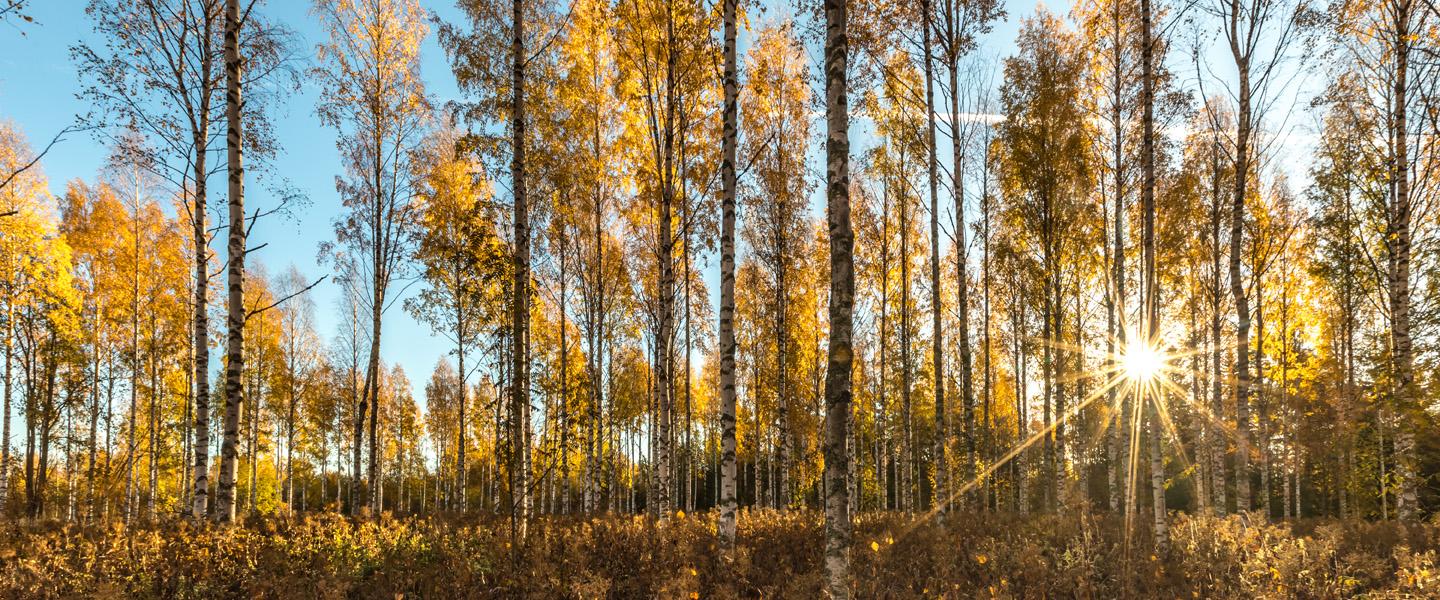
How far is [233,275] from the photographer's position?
8.20 metres

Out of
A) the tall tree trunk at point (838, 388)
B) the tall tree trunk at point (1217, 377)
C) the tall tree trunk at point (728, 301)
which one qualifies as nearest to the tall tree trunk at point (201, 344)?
the tall tree trunk at point (728, 301)

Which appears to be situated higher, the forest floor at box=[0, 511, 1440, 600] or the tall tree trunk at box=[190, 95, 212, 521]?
the tall tree trunk at box=[190, 95, 212, 521]

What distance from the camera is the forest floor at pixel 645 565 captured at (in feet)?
18.1

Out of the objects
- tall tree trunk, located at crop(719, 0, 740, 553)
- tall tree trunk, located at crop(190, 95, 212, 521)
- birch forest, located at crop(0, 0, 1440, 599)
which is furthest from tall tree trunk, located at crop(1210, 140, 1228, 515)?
tall tree trunk, located at crop(190, 95, 212, 521)

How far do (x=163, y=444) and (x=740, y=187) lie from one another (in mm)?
27448

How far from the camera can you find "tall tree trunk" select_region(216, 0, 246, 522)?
26.1ft

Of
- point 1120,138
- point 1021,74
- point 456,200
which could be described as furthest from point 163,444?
point 1120,138

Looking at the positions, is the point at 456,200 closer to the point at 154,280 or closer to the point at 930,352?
the point at 154,280

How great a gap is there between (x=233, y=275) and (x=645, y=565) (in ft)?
23.3

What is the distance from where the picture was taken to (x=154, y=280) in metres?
17.9

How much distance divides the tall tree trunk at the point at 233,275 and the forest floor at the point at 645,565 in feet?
2.54

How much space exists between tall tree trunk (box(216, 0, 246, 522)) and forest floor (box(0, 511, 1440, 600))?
774mm

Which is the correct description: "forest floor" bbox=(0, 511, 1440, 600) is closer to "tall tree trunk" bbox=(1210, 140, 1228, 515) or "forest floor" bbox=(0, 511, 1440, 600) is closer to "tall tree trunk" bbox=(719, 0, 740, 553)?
"tall tree trunk" bbox=(719, 0, 740, 553)

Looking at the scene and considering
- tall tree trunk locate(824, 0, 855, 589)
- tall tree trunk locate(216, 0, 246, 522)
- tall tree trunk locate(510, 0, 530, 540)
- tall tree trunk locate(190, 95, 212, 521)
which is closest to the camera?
tall tree trunk locate(824, 0, 855, 589)
